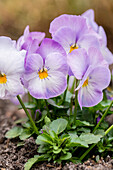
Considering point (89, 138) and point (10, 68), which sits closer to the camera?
point (10, 68)

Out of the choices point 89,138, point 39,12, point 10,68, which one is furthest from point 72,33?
point 39,12

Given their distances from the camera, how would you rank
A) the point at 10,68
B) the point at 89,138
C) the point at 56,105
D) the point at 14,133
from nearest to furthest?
the point at 10,68
the point at 89,138
the point at 56,105
the point at 14,133

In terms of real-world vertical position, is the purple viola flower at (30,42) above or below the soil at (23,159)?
above

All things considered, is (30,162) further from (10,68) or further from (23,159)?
(10,68)

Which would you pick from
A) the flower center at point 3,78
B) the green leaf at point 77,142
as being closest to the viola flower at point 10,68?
the flower center at point 3,78

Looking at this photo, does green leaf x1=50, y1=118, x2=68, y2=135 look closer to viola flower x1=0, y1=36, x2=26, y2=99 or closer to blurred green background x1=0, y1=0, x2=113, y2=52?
viola flower x1=0, y1=36, x2=26, y2=99

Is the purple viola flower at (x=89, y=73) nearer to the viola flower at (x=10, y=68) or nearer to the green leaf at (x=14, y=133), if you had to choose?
the viola flower at (x=10, y=68)
